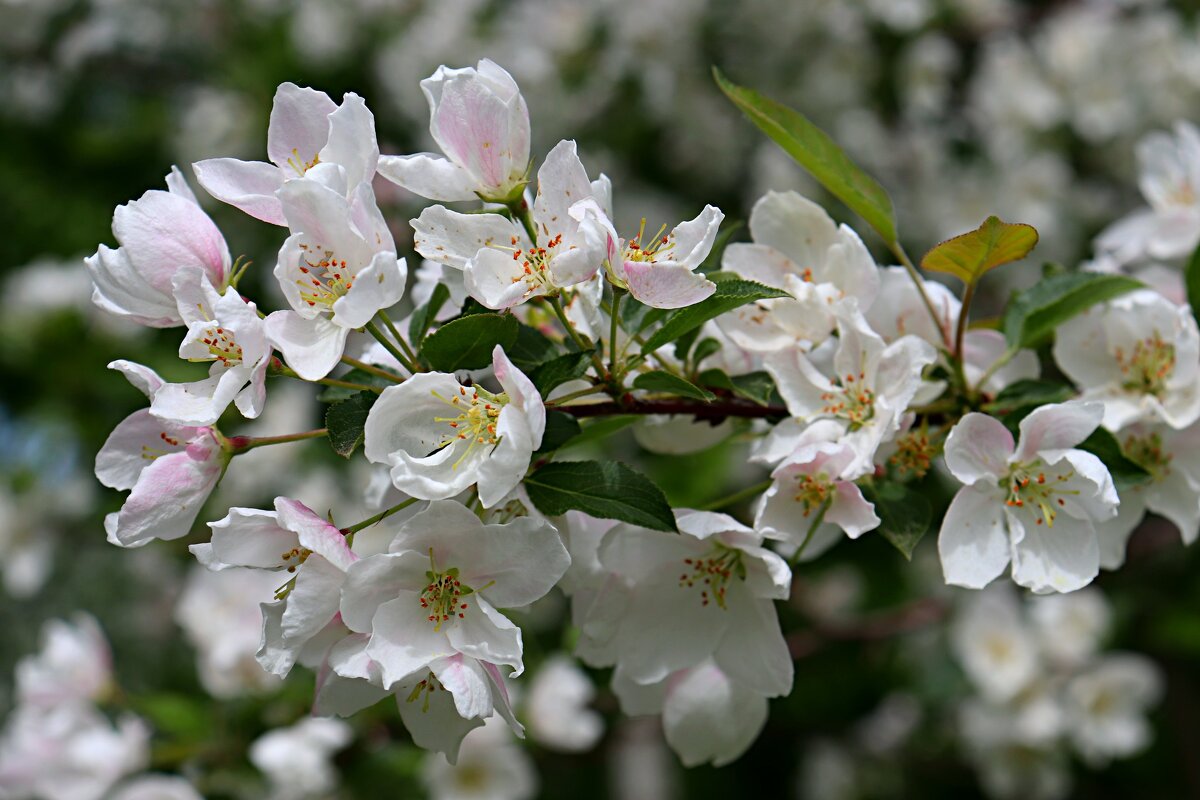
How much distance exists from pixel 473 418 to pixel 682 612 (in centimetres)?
33

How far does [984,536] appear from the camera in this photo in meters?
1.02

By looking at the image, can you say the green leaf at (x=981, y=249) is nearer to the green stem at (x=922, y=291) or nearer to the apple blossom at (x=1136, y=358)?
the green stem at (x=922, y=291)

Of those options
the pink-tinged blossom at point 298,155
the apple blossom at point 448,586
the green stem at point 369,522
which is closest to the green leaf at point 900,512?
the apple blossom at point 448,586

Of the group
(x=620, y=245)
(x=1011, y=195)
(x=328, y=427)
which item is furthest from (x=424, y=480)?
(x=1011, y=195)

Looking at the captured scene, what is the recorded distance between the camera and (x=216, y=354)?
0.90 metres

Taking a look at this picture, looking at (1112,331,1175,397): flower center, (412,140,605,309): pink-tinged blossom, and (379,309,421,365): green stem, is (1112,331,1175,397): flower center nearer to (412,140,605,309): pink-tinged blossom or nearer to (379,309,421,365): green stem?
(412,140,605,309): pink-tinged blossom

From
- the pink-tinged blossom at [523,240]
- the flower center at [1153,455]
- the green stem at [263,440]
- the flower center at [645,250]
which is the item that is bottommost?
the flower center at [1153,455]

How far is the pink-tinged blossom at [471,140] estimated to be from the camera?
0.92 metres

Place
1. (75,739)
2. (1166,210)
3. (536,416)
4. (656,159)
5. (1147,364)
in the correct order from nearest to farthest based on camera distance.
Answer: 1. (536,416)
2. (1147,364)
3. (1166,210)
4. (75,739)
5. (656,159)

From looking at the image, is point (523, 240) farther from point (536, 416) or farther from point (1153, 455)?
point (1153, 455)

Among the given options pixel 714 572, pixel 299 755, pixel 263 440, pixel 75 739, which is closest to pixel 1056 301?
pixel 714 572

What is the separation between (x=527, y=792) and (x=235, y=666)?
0.69 m

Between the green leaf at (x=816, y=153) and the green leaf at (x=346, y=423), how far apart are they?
0.46 meters

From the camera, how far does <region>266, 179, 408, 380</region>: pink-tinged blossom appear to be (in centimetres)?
84
